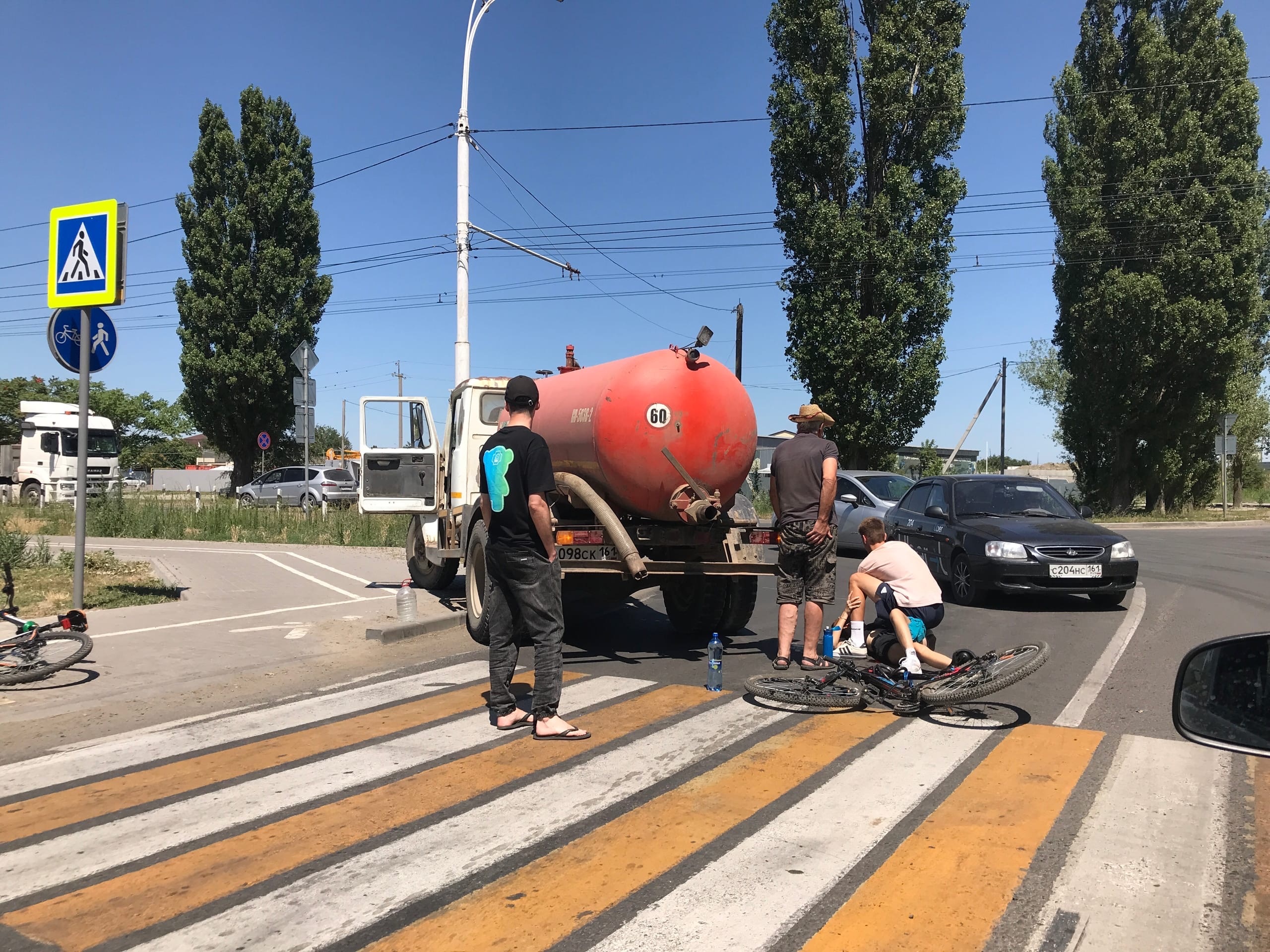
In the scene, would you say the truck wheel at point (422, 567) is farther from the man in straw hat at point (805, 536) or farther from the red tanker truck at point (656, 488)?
the man in straw hat at point (805, 536)

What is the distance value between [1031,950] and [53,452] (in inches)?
1301

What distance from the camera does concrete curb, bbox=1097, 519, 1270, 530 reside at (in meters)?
28.0

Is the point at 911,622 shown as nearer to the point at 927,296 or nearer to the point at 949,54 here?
→ the point at 927,296

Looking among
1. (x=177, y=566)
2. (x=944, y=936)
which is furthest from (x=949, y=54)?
(x=944, y=936)

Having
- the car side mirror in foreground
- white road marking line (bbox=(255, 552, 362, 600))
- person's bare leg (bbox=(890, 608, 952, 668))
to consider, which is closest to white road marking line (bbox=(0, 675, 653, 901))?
person's bare leg (bbox=(890, 608, 952, 668))

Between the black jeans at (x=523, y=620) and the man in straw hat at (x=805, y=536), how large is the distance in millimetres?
2359

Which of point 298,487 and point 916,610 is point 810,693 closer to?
point 916,610

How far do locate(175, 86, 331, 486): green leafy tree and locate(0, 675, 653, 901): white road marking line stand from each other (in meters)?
35.4

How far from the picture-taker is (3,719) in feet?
19.3

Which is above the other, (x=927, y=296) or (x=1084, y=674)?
(x=927, y=296)

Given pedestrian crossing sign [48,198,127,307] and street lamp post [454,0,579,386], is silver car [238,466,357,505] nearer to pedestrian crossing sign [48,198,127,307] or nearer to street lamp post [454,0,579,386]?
street lamp post [454,0,579,386]

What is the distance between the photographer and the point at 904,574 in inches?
266

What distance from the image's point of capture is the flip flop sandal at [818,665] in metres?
6.25

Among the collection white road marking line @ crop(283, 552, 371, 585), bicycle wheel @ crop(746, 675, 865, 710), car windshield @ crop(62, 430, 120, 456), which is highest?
car windshield @ crop(62, 430, 120, 456)
